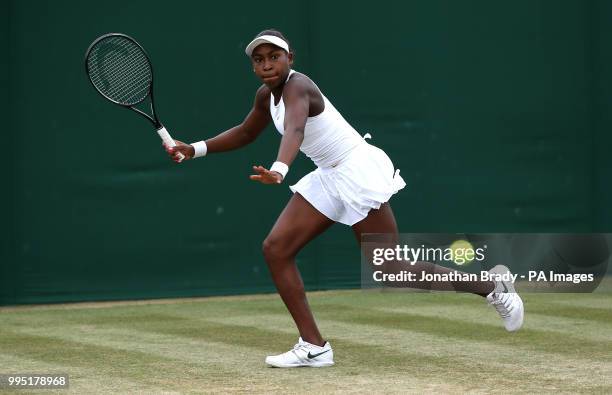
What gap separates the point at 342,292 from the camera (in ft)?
35.3

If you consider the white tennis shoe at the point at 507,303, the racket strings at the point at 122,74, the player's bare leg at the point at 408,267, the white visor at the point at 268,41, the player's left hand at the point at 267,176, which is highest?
the white visor at the point at 268,41

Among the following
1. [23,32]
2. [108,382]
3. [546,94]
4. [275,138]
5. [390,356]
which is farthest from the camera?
[546,94]

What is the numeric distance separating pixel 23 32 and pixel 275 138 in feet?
6.98

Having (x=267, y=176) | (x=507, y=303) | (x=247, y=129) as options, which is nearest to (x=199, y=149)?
(x=247, y=129)

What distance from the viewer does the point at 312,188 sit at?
6.63 m

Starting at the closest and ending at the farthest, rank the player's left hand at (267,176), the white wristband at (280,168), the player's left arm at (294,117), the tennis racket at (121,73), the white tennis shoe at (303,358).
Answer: the player's left hand at (267,176) → the white wristband at (280,168) → the player's left arm at (294,117) → the white tennis shoe at (303,358) → the tennis racket at (121,73)

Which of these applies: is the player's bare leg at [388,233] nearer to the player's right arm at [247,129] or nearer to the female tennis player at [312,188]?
the female tennis player at [312,188]

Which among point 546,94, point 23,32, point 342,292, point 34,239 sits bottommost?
point 342,292

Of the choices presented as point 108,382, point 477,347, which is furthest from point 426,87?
point 108,382

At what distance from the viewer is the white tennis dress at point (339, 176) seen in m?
6.59

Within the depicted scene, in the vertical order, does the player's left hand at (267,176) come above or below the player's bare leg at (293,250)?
above

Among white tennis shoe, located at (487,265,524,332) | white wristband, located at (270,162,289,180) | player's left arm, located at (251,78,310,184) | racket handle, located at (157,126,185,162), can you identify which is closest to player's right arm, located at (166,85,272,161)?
racket handle, located at (157,126,185,162)

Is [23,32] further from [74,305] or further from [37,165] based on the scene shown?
[74,305]

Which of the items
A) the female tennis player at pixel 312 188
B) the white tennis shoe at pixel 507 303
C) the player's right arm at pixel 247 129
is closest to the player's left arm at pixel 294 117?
the female tennis player at pixel 312 188
